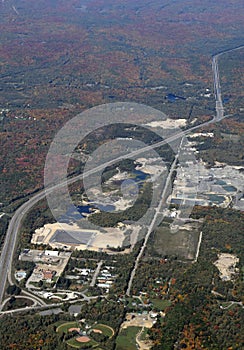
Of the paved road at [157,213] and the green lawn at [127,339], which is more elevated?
the green lawn at [127,339]

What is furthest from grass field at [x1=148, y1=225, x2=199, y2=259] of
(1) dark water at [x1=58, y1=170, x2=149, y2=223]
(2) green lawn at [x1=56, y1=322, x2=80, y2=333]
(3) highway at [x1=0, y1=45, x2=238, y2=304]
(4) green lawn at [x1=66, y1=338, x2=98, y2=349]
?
(4) green lawn at [x1=66, y1=338, x2=98, y2=349]

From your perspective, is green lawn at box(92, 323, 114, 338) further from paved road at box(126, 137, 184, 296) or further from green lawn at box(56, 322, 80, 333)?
paved road at box(126, 137, 184, 296)

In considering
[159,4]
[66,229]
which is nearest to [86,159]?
[66,229]

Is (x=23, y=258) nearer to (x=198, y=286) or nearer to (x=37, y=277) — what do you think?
(x=37, y=277)

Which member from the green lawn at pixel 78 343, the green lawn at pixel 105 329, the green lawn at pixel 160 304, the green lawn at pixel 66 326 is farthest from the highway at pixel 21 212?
the green lawn at pixel 160 304

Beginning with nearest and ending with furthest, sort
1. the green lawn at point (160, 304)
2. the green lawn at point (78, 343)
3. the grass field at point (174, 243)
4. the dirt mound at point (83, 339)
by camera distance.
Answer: the green lawn at point (78, 343)
the dirt mound at point (83, 339)
the green lawn at point (160, 304)
the grass field at point (174, 243)

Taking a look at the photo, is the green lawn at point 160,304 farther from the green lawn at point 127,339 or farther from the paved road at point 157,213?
the green lawn at point 127,339

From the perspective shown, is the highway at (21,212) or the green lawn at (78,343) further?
the highway at (21,212)

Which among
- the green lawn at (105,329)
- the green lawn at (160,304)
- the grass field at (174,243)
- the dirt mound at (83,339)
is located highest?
the dirt mound at (83,339)
